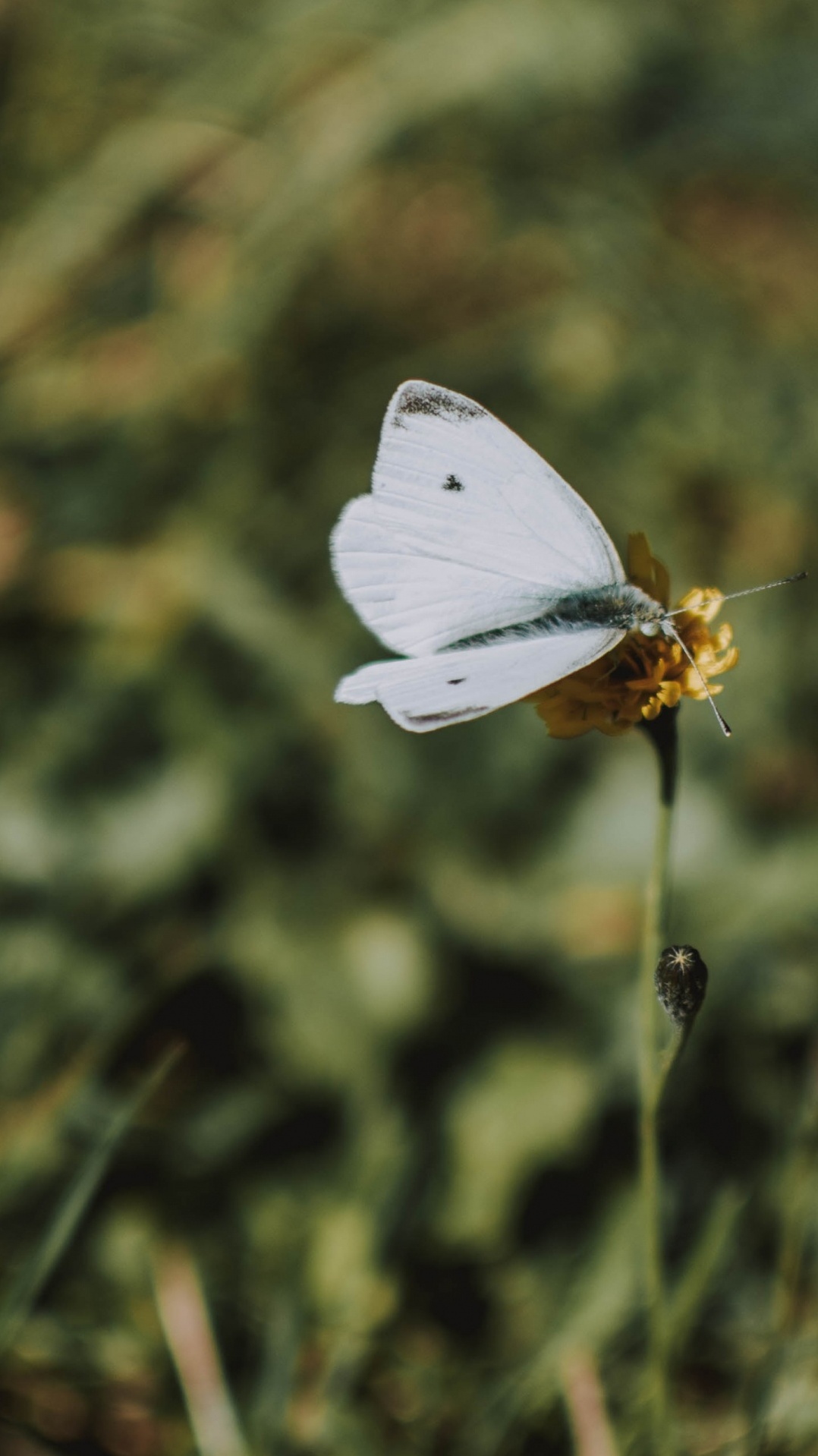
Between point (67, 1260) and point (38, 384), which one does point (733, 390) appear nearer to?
point (38, 384)

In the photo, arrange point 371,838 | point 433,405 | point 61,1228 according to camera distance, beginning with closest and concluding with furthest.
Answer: point 433,405 < point 61,1228 < point 371,838

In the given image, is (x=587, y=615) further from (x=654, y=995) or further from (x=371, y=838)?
(x=371, y=838)

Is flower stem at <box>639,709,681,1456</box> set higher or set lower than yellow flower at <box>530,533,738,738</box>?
lower

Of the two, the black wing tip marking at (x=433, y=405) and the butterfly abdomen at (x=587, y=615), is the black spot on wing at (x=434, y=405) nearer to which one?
the black wing tip marking at (x=433, y=405)

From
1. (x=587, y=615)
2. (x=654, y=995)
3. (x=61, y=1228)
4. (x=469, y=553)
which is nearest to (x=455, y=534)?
(x=469, y=553)

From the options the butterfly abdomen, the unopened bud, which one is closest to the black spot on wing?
the butterfly abdomen

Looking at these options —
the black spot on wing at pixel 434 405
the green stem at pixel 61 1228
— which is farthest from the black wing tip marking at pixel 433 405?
the green stem at pixel 61 1228

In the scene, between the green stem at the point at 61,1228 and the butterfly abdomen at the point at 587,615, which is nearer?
the butterfly abdomen at the point at 587,615

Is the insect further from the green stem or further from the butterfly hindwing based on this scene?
the green stem
